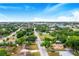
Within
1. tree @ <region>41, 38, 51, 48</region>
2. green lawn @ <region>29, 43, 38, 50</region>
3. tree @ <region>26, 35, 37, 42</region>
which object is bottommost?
green lawn @ <region>29, 43, 38, 50</region>

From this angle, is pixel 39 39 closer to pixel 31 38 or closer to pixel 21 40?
pixel 31 38

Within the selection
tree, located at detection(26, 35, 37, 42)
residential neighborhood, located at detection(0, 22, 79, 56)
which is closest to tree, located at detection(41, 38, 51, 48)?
residential neighborhood, located at detection(0, 22, 79, 56)

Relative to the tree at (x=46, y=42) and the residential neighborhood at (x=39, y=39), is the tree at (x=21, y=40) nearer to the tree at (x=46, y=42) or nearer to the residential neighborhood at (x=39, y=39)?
the residential neighborhood at (x=39, y=39)

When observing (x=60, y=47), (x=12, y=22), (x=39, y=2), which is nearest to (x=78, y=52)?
(x=60, y=47)

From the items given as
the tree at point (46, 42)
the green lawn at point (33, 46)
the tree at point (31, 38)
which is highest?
the tree at point (31, 38)

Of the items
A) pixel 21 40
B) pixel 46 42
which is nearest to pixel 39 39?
pixel 46 42

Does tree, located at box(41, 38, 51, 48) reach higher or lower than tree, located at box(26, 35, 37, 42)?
lower

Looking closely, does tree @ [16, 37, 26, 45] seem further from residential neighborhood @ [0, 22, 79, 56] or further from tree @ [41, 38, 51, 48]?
tree @ [41, 38, 51, 48]

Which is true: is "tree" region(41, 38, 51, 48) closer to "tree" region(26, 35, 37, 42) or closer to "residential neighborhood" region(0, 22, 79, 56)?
"residential neighborhood" region(0, 22, 79, 56)

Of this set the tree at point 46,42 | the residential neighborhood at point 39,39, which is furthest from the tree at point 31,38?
the tree at point 46,42

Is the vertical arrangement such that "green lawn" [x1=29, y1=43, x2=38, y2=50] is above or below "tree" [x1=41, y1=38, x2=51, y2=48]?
below

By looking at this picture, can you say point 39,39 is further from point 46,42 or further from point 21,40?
point 21,40
